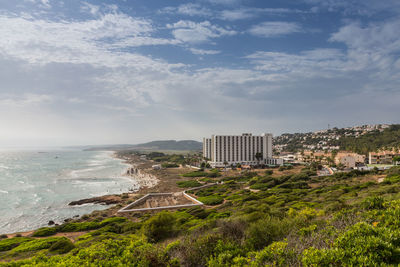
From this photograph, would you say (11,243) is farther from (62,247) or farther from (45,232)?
(62,247)

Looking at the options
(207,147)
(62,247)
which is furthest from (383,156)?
(62,247)

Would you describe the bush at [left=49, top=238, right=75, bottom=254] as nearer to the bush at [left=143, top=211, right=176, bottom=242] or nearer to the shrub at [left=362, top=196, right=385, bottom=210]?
the bush at [left=143, top=211, right=176, bottom=242]

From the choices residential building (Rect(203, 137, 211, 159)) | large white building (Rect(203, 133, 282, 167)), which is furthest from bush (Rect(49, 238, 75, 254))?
residential building (Rect(203, 137, 211, 159))

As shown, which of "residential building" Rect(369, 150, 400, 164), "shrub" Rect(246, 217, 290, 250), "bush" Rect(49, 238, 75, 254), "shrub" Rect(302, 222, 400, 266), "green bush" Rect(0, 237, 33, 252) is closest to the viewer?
"shrub" Rect(302, 222, 400, 266)

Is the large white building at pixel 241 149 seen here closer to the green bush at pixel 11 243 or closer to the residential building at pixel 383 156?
the residential building at pixel 383 156

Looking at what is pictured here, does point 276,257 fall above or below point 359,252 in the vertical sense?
below

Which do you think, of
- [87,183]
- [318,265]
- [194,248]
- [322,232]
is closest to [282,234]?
[322,232]

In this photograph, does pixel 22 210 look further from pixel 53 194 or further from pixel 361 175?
pixel 361 175

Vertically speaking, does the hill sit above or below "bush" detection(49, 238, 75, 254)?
above

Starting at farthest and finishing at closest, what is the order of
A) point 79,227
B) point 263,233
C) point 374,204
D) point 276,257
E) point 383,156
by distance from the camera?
1. point 383,156
2. point 79,227
3. point 374,204
4. point 263,233
5. point 276,257
